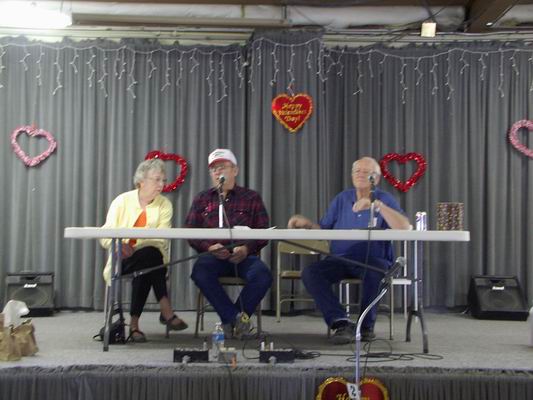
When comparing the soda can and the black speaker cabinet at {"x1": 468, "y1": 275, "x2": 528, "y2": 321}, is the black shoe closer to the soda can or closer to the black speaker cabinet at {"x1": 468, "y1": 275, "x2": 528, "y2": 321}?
the soda can

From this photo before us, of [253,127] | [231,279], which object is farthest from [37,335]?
[253,127]

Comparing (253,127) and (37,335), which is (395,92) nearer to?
(253,127)

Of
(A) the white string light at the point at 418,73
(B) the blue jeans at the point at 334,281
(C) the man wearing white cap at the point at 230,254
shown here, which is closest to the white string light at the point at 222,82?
(A) the white string light at the point at 418,73

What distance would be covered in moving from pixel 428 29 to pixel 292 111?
126cm

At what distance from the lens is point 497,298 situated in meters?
5.21

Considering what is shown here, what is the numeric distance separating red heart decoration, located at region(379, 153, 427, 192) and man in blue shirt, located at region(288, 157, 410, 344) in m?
1.76

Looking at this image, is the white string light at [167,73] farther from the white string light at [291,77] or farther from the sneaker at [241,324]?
the sneaker at [241,324]

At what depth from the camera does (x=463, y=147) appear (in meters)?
5.61

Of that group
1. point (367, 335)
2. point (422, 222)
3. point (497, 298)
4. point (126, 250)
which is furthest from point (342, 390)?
point (497, 298)

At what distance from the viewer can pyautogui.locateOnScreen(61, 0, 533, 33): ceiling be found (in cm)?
532

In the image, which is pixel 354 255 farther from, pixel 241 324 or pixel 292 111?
pixel 292 111

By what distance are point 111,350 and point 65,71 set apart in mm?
3082

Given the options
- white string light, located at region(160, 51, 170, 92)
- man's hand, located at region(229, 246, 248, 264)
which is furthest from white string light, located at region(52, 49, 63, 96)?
man's hand, located at region(229, 246, 248, 264)

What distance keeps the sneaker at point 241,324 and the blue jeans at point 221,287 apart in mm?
33
